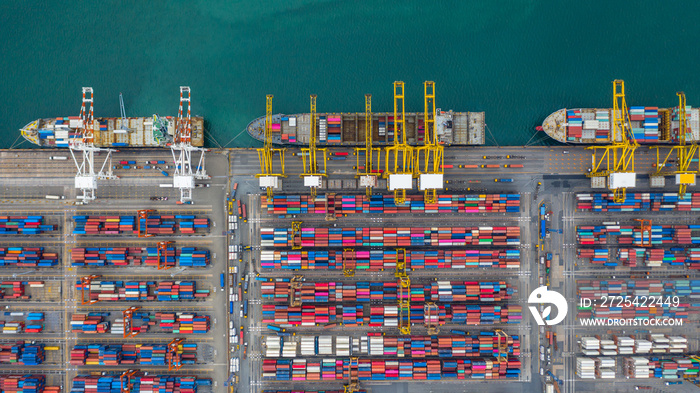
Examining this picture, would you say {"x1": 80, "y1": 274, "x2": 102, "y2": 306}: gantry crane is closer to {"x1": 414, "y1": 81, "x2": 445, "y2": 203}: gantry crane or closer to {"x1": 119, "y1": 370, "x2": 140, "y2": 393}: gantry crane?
{"x1": 119, "y1": 370, "x2": 140, "y2": 393}: gantry crane

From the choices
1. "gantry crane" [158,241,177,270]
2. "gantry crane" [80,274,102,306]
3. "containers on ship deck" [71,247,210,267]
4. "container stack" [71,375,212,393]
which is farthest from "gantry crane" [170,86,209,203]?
"container stack" [71,375,212,393]

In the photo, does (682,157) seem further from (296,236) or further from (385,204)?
(296,236)

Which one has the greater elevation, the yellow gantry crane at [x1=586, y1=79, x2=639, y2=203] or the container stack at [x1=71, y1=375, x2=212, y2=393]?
the yellow gantry crane at [x1=586, y1=79, x2=639, y2=203]

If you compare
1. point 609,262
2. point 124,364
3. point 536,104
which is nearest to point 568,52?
point 536,104

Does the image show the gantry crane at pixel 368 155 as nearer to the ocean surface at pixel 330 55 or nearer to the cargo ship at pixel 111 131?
the ocean surface at pixel 330 55

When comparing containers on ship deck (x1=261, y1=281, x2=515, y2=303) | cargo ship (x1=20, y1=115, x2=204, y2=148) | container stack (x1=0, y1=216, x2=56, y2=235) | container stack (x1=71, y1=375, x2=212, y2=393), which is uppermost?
cargo ship (x1=20, y1=115, x2=204, y2=148)

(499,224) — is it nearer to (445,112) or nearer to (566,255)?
(566,255)
